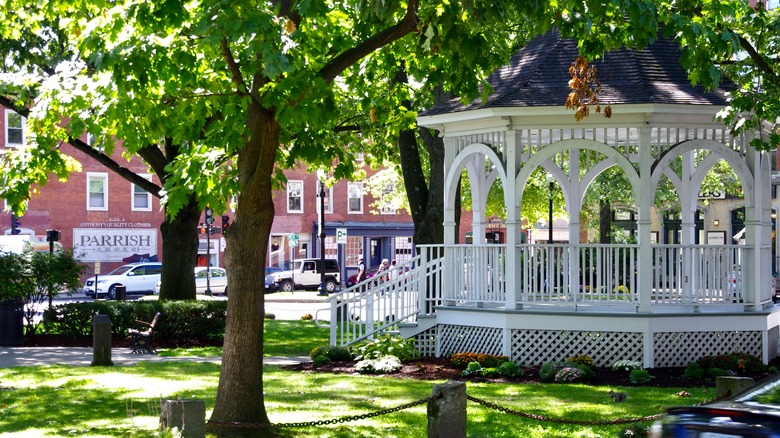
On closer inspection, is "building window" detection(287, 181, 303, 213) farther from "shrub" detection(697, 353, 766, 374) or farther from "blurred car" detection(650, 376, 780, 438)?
"blurred car" detection(650, 376, 780, 438)

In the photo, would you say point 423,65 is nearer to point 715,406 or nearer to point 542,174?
point 715,406

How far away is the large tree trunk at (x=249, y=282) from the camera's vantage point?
35.9 ft

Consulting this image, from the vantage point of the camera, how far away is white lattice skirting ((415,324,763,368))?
1727 centimetres

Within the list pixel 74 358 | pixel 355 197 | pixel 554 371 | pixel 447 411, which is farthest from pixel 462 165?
pixel 355 197

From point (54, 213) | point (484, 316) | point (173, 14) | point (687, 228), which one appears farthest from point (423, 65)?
point (54, 213)

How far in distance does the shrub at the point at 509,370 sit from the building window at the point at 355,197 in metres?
44.5

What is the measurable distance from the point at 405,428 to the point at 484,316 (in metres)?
6.45

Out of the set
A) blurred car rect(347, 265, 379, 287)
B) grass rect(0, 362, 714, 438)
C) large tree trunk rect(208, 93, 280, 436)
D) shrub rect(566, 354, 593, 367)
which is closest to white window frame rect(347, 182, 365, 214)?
blurred car rect(347, 265, 379, 287)

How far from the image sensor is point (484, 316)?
1812cm

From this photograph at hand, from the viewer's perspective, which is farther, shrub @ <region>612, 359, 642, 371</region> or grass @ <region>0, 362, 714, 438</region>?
shrub @ <region>612, 359, 642, 371</region>

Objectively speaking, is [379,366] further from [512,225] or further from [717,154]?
[717,154]

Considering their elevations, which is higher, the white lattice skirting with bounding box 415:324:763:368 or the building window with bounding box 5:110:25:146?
the building window with bounding box 5:110:25:146

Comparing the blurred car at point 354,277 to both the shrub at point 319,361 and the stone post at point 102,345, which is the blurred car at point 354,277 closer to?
the shrub at point 319,361

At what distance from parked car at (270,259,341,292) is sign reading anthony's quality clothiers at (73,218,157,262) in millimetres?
7310
